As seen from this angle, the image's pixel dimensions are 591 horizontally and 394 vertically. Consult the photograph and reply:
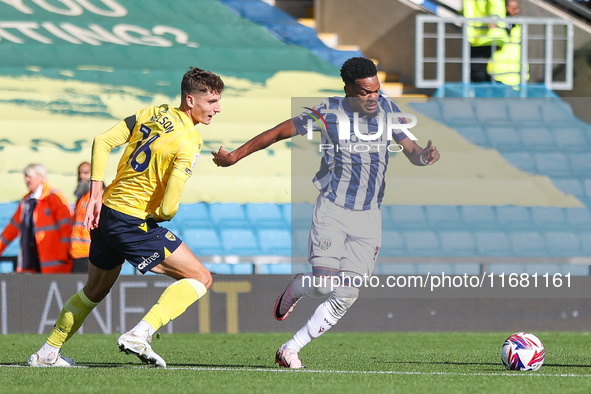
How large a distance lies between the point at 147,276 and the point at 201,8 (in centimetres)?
779

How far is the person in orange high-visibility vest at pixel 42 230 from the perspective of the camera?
939 cm

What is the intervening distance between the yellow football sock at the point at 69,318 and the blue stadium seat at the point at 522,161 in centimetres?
918

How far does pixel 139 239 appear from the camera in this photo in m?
5.32

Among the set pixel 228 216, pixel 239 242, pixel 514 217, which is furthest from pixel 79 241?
pixel 514 217

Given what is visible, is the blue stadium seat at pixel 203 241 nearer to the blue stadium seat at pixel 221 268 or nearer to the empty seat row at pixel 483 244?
the blue stadium seat at pixel 221 268

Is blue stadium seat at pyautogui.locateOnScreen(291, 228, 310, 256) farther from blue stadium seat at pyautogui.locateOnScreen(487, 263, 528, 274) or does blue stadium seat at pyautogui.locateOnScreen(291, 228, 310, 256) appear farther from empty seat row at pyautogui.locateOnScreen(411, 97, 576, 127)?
empty seat row at pyautogui.locateOnScreen(411, 97, 576, 127)

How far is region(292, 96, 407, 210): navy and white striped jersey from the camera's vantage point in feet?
19.2

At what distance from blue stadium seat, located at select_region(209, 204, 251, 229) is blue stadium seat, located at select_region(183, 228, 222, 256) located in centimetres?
21

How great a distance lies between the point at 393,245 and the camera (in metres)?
12.0

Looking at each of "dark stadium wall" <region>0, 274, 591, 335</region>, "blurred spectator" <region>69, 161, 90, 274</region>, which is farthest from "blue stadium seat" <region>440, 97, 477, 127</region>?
"blurred spectator" <region>69, 161, 90, 274</region>

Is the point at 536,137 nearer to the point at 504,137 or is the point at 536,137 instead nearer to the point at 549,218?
the point at 504,137

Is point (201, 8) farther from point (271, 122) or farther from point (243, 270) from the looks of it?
point (243, 270)

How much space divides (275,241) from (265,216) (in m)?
A: 0.52

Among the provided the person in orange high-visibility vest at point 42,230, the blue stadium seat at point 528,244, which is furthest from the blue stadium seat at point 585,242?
the person in orange high-visibility vest at point 42,230
